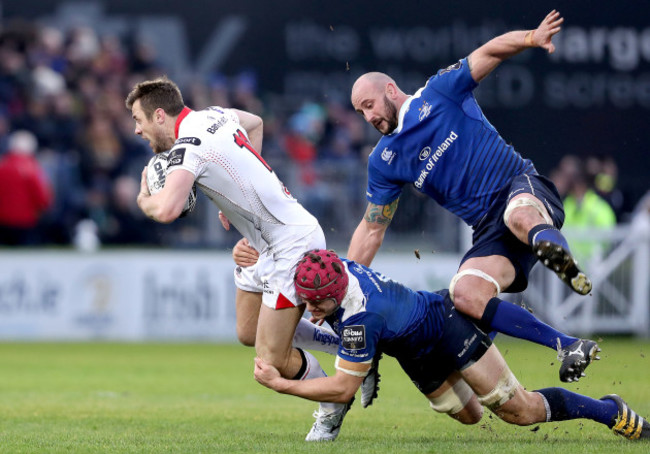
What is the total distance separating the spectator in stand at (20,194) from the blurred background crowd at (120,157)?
0.02 meters

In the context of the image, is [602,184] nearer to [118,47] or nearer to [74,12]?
[118,47]

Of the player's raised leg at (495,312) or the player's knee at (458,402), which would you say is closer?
the player's raised leg at (495,312)

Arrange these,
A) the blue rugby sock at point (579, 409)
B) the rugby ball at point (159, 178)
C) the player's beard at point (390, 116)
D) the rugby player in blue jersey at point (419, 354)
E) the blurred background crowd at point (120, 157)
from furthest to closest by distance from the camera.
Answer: the blurred background crowd at point (120, 157)
the player's beard at point (390, 116)
the blue rugby sock at point (579, 409)
the rugby ball at point (159, 178)
the rugby player in blue jersey at point (419, 354)

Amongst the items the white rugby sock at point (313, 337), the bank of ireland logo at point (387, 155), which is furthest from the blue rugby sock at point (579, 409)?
the bank of ireland logo at point (387, 155)

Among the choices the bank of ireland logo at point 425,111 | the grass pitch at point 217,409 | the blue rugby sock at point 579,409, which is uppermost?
the bank of ireland logo at point 425,111

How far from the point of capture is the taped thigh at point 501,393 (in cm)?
730

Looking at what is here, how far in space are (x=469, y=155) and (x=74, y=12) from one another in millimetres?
15900

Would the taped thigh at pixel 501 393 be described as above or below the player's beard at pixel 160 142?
below

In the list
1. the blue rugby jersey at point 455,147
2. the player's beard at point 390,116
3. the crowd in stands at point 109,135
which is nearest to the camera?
the blue rugby jersey at point 455,147

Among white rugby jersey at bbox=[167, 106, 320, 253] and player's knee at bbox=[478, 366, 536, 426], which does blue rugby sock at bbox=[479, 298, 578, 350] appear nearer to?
player's knee at bbox=[478, 366, 536, 426]

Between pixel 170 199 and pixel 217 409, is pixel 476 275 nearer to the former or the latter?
pixel 170 199

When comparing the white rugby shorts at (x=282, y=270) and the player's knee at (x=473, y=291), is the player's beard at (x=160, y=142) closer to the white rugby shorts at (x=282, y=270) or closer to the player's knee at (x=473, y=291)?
the white rugby shorts at (x=282, y=270)

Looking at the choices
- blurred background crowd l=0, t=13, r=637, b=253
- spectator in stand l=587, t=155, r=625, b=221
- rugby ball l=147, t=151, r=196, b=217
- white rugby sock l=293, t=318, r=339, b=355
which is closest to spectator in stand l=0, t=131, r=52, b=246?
blurred background crowd l=0, t=13, r=637, b=253

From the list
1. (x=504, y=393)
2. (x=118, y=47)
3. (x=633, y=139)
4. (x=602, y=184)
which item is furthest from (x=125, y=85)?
(x=504, y=393)
